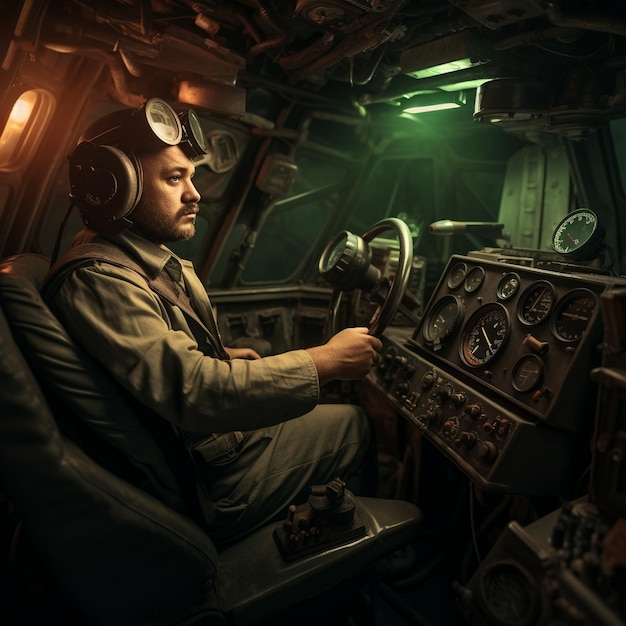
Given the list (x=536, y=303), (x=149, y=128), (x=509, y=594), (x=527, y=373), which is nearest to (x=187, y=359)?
(x=149, y=128)

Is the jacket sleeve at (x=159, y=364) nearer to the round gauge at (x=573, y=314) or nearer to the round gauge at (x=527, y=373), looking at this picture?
the round gauge at (x=527, y=373)

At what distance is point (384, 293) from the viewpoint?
233cm

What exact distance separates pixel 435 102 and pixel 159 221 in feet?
6.55

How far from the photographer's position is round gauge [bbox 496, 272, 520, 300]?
2.04 meters

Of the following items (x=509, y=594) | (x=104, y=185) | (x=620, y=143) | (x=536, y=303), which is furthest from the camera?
(x=620, y=143)

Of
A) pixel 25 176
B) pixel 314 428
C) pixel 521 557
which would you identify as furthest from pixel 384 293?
pixel 25 176

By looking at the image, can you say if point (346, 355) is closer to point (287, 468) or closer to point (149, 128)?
point (287, 468)

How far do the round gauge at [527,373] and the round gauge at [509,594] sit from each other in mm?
677

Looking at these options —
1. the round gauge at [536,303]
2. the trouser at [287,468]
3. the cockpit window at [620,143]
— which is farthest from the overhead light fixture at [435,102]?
the trouser at [287,468]

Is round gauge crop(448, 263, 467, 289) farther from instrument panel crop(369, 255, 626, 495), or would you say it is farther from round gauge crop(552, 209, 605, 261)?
round gauge crop(552, 209, 605, 261)

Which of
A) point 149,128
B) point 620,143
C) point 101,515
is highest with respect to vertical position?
point 620,143

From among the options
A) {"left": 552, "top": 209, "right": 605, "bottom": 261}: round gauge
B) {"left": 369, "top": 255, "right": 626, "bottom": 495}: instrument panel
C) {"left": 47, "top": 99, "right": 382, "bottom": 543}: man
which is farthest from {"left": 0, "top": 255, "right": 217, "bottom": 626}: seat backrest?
{"left": 552, "top": 209, "right": 605, "bottom": 261}: round gauge

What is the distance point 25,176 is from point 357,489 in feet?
7.59

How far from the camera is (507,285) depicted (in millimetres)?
2109
